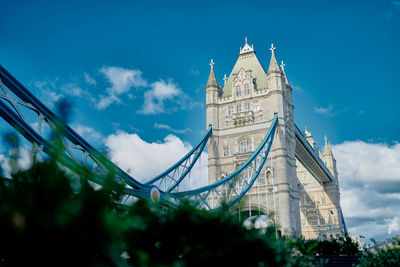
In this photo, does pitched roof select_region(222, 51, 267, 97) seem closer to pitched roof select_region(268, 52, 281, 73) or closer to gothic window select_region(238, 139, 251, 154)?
pitched roof select_region(268, 52, 281, 73)

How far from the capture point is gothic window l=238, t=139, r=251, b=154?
28.8 meters

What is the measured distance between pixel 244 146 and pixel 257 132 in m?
1.38

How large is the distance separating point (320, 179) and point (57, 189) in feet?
153

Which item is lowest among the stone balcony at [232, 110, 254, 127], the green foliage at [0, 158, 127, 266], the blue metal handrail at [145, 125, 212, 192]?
the green foliage at [0, 158, 127, 266]

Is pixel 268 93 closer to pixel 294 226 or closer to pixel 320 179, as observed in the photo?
pixel 294 226

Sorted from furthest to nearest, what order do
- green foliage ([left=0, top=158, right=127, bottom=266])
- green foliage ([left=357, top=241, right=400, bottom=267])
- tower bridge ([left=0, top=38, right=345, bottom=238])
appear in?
1. tower bridge ([left=0, top=38, right=345, bottom=238])
2. green foliage ([left=357, top=241, right=400, bottom=267])
3. green foliage ([left=0, top=158, right=127, bottom=266])

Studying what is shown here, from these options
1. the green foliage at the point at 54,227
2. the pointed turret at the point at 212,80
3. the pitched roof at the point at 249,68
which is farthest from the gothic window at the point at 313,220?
the green foliage at the point at 54,227

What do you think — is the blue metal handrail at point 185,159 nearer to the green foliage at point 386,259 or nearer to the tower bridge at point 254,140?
the tower bridge at point 254,140

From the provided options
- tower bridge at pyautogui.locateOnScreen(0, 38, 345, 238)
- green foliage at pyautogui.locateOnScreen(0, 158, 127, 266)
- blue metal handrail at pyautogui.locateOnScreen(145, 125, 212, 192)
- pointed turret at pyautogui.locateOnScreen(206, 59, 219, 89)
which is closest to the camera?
green foliage at pyautogui.locateOnScreen(0, 158, 127, 266)

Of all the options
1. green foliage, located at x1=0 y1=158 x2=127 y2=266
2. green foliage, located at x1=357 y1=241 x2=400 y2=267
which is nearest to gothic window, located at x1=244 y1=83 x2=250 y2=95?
green foliage, located at x1=357 y1=241 x2=400 y2=267

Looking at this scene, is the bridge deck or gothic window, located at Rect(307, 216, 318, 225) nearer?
the bridge deck

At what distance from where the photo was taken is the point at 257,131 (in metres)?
28.8

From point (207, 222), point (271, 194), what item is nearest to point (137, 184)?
point (207, 222)

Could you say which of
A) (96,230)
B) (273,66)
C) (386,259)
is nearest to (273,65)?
(273,66)
